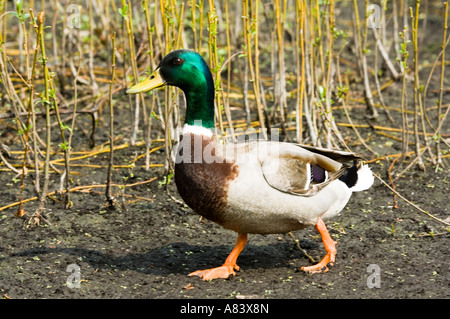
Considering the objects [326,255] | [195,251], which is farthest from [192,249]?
[326,255]

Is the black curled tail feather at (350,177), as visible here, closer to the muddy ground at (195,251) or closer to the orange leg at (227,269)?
the muddy ground at (195,251)

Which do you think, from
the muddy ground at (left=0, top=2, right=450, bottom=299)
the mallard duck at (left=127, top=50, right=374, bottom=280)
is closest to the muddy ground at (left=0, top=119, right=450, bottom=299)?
the muddy ground at (left=0, top=2, right=450, bottom=299)

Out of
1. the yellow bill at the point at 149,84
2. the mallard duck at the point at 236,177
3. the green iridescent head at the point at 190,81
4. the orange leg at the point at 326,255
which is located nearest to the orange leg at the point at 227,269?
the mallard duck at the point at 236,177

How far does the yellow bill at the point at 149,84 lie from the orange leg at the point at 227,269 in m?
1.03

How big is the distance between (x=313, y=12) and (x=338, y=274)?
7.51ft

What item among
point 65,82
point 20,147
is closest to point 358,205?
point 20,147

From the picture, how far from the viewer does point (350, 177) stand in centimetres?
446

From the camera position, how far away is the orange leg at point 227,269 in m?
4.00

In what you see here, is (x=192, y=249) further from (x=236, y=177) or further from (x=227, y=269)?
(x=236, y=177)

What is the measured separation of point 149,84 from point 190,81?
23 cm

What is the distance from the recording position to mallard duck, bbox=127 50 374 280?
12.3 feet

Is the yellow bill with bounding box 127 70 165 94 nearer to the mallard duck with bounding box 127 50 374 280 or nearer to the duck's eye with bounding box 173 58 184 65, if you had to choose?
the mallard duck with bounding box 127 50 374 280

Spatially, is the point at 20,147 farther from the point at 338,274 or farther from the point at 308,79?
the point at 338,274

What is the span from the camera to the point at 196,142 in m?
3.86
